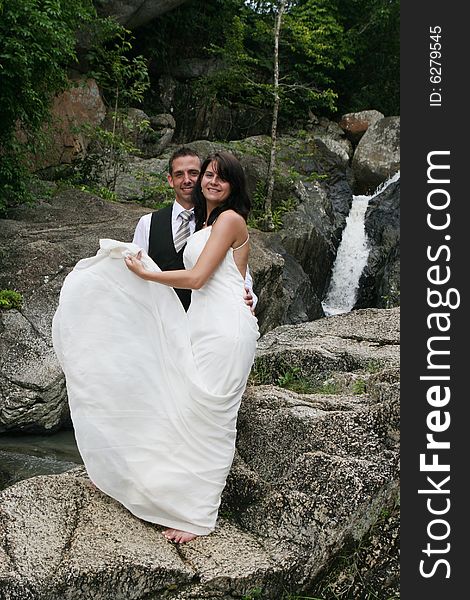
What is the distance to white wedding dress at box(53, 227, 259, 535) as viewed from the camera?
3.73 meters

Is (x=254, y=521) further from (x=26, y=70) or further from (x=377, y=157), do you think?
(x=377, y=157)

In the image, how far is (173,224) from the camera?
4.80 metres

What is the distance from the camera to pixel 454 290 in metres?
3.35

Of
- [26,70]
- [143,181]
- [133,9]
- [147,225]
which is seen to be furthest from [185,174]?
[133,9]

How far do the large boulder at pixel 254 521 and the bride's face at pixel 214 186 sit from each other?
1375 mm

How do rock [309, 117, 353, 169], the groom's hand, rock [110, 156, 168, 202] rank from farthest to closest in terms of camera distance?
rock [309, 117, 353, 169] < rock [110, 156, 168, 202] < the groom's hand

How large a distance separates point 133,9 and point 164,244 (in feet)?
44.0

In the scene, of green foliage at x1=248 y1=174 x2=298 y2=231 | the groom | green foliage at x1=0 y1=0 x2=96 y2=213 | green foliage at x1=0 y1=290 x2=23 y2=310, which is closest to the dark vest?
the groom

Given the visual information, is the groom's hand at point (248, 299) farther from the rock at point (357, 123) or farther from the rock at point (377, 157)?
the rock at point (357, 123)

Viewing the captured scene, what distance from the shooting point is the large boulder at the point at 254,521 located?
10.9 ft

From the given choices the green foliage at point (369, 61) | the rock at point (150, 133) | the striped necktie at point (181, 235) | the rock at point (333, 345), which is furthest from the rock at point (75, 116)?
the striped necktie at point (181, 235)

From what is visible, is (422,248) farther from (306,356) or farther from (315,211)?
(315,211)

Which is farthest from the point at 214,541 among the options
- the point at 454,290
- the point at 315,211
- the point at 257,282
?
the point at 315,211

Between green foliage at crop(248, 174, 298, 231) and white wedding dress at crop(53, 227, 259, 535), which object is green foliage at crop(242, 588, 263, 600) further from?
green foliage at crop(248, 174, 298, 231)
